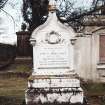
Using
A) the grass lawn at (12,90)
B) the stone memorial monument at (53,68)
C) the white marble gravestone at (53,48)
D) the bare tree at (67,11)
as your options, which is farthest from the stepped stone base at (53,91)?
the bare tree at (67,11)

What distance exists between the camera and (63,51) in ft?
37.6

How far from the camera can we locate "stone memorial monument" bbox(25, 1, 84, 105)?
11.3 meters

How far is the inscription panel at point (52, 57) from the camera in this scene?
11414 millimetres

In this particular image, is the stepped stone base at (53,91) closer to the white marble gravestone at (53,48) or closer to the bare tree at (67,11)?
the white marble gravestone at (53,48)

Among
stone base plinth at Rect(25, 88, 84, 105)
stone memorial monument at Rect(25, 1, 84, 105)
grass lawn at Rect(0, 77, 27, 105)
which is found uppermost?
stone memorial monument at Rect(25, 1, 84, 105)

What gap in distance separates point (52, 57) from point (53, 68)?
0.88 feet

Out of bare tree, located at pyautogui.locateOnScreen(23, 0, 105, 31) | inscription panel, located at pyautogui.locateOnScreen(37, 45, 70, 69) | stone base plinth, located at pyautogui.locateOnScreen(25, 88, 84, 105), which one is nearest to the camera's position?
stone base plinth, located at pyautogui.locateOnScreen(25, 88, 84, 105)

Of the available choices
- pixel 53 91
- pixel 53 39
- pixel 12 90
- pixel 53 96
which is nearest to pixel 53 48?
pixel 53 39

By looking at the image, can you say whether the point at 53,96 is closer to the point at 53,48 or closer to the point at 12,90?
the point at 53,48

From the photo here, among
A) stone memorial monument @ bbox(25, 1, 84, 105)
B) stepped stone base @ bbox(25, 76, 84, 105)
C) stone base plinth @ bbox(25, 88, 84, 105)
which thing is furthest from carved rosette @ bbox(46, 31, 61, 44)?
stone base plinth @ bbox(25, 88, 84, 105)

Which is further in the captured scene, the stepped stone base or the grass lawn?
the grass lawn

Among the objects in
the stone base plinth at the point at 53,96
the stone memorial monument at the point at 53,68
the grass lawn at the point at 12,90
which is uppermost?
the stone memorial monument at the point at 53,68

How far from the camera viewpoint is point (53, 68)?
37.6ft

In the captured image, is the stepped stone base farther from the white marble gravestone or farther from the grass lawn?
the grass lawn
